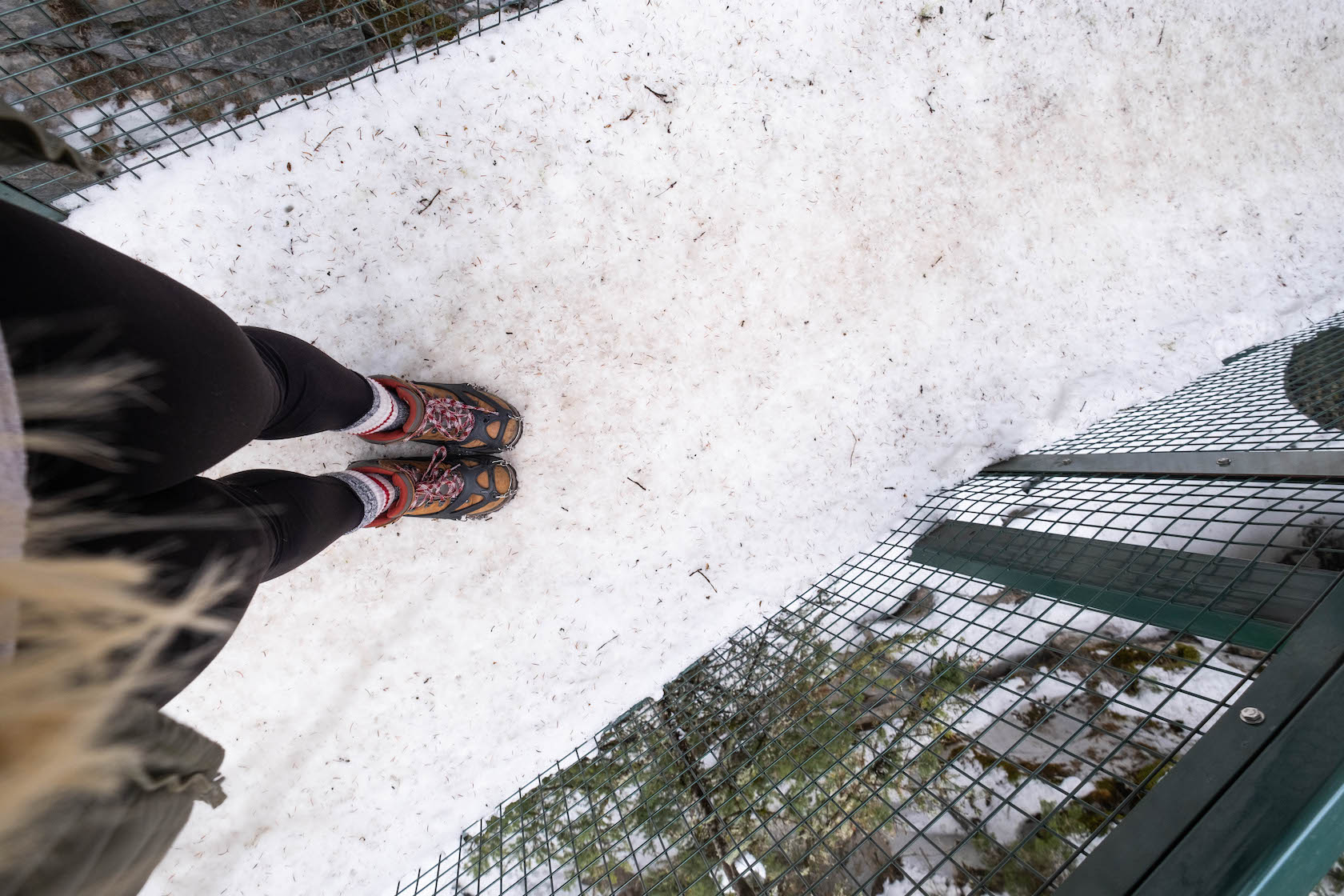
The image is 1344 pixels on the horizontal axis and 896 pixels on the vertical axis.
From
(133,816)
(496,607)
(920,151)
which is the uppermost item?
(920,151)

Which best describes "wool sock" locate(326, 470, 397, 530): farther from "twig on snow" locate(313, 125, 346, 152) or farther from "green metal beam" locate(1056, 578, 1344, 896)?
"green metal beam" locate(1056, 578, 1344, 896)

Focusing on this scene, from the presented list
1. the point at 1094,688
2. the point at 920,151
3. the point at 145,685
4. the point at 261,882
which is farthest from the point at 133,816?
the point at 920,151

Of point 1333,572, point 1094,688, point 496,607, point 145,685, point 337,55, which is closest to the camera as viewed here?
point 145,685

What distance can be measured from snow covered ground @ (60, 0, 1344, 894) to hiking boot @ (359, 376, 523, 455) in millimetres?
141

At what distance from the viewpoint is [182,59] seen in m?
2.15

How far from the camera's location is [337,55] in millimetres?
2340

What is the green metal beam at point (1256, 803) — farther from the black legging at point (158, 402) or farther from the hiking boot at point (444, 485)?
the hiking boot at point (444, 485)

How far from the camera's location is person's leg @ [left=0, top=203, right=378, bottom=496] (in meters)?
0.98

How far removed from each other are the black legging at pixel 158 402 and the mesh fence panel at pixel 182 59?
1.35 meters

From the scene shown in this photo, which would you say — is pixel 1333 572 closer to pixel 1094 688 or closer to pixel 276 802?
pixel 1094 688

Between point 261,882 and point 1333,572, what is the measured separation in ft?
12.5

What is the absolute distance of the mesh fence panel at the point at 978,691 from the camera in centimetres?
141

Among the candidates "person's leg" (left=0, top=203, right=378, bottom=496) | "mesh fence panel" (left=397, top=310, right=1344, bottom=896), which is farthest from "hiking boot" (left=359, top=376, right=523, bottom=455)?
"mesh fence panel" (left=397, top=310, right=1344, bottom=896)

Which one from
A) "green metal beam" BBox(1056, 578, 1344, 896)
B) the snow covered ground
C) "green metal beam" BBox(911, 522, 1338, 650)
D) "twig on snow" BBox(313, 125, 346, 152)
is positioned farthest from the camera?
the snow covered ground
